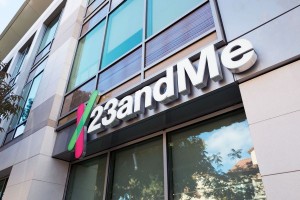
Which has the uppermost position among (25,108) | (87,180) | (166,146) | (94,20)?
(94,20)

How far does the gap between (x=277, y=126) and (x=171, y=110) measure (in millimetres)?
1986

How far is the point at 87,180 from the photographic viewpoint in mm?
6945

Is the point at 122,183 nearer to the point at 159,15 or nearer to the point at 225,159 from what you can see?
the point at 225,159

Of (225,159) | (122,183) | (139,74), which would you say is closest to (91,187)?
(122,183)

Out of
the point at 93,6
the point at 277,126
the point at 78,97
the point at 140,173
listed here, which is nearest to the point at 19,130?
the point at 78,97

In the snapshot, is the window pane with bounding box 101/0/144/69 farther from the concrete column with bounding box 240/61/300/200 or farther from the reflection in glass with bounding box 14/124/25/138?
the reflection in glass with bounding box 14/124/25/138

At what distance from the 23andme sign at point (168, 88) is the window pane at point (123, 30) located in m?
1.58

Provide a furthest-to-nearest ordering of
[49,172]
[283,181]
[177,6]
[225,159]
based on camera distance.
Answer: [49,172]
[177,6]
[225,159]
[283,181]

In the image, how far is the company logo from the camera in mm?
6059

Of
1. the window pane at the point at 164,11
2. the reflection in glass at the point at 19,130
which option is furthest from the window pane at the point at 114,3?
the reflection in glass at the point at 19,130

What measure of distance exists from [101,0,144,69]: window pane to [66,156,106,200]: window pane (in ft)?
9.13

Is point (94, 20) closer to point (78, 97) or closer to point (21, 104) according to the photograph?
point (78, 97)

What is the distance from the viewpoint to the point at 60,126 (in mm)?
7738

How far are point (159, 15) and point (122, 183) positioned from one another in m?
4.13
